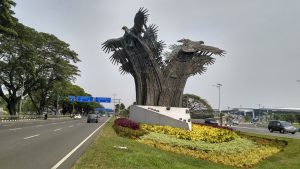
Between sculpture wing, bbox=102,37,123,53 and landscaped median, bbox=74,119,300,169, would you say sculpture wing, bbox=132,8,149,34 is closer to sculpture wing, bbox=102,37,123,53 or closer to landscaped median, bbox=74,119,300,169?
sculpture wing, bbox=102,37,123,53

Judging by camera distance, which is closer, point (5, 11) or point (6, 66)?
point (5, 11)

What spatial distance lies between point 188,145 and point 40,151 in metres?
8.30

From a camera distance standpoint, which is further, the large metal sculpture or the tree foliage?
the tree foliage

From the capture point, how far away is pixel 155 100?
119 ft

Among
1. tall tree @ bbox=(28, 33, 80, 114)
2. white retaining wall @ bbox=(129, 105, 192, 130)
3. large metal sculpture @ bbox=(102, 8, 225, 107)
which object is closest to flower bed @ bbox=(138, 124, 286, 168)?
white retaining wall @ bbox=(129, 105, 192, 130)

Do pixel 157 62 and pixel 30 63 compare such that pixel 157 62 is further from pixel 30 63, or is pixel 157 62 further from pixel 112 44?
pixel 30 63

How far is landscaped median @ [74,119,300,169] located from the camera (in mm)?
11430

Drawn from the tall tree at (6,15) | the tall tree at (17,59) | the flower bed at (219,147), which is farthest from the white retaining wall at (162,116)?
the tall tree at (17,59)

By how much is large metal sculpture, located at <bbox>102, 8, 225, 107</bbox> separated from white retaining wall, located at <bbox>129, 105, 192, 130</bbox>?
1.53 metres

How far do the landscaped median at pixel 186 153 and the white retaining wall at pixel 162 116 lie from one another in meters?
4.86

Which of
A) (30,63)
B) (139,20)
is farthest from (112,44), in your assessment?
A: (30,63)

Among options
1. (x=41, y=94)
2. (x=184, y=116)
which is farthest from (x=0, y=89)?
(x=184, y=116)

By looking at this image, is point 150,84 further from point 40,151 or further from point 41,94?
point 41,94

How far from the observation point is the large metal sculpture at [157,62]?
118 ft
